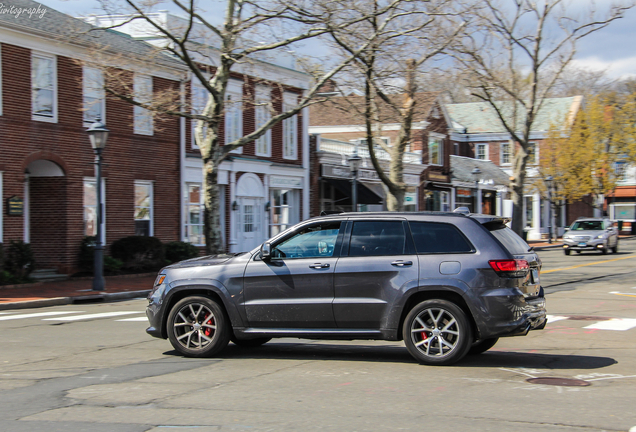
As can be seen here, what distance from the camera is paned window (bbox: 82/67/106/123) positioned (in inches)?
887

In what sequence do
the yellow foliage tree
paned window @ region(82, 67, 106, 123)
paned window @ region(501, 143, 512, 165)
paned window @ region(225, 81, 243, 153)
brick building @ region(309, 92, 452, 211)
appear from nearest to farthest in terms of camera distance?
1. paned window @ region(82, 67, 106, 123)
2. paned window @ region(225, 81, 243, 153)
3. brick building @ region(309, 92, 452, 211)
4. the yellow foliage tree
5. paned window @ region(501, 143, 512, 165)

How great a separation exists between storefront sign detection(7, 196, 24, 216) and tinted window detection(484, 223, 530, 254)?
51.3ft

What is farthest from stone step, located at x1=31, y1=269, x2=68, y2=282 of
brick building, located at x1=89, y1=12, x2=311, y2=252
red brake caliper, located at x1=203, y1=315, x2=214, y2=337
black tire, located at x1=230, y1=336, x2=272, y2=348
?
red brake caliper, located at x1=203, y1=315, x2=214, y2=337

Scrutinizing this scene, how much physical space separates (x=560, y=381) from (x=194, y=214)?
21.8 meters

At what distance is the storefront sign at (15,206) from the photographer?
19.9 metres

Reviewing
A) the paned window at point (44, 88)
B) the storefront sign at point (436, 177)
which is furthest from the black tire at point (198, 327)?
the storefront sign at point (436, 177)

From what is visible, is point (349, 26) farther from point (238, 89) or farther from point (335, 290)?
point (335, 290)

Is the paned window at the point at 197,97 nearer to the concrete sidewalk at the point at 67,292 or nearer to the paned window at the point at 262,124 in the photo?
the paned window at the point at 262,124

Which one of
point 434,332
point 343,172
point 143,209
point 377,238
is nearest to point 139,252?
point 143,209

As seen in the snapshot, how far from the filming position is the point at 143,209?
82.3 ft

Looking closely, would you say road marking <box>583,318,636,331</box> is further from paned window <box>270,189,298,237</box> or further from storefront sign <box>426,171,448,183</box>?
storefront sign <box>426,171,448,183</box>

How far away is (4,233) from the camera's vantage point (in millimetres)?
19797

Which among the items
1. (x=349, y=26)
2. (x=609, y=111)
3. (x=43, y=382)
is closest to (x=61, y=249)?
(x=349, y=26)

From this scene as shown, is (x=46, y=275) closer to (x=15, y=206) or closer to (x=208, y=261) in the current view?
(x=15, y=206)
